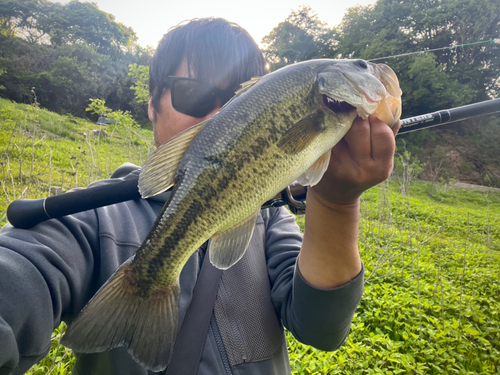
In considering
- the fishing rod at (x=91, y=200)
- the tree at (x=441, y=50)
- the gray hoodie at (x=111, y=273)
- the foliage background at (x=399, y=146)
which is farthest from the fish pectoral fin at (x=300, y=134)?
the tree at (x=441, y=50)

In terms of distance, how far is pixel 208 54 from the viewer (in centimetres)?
194

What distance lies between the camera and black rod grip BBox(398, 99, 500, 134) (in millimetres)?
1739

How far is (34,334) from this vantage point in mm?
1024

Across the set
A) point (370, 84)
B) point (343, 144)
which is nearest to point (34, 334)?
point (343, 144)

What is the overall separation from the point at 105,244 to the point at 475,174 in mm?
28572


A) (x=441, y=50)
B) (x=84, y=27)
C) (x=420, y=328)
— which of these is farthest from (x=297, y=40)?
(x=420, y=328)

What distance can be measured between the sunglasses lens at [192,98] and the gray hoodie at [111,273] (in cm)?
60

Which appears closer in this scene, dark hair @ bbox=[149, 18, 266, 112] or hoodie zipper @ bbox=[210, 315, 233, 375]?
hoodie zipper @ bbox=[210, 315, 233, 375]

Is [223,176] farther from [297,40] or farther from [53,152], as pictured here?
[297,40]

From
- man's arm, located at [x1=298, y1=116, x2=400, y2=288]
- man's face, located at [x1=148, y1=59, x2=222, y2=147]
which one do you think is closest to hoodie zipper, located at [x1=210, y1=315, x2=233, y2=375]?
man's arm, located at [x1=298, y1=116, x2=400, y2=288]

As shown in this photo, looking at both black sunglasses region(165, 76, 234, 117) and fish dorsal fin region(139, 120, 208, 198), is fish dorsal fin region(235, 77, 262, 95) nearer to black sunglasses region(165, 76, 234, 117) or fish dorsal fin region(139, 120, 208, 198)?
fish dorsal fin region(139, 120, 208, 198)

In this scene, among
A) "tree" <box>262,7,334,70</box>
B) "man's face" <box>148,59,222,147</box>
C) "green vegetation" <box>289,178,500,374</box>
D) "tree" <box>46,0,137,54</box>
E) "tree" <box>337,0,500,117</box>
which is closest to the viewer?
"man's face" <box>148,59,222,147</box>

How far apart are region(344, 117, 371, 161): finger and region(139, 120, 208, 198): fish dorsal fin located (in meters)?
0.61

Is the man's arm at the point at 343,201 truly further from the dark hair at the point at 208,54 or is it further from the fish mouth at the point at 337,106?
the dark hair at the point at 208,54
